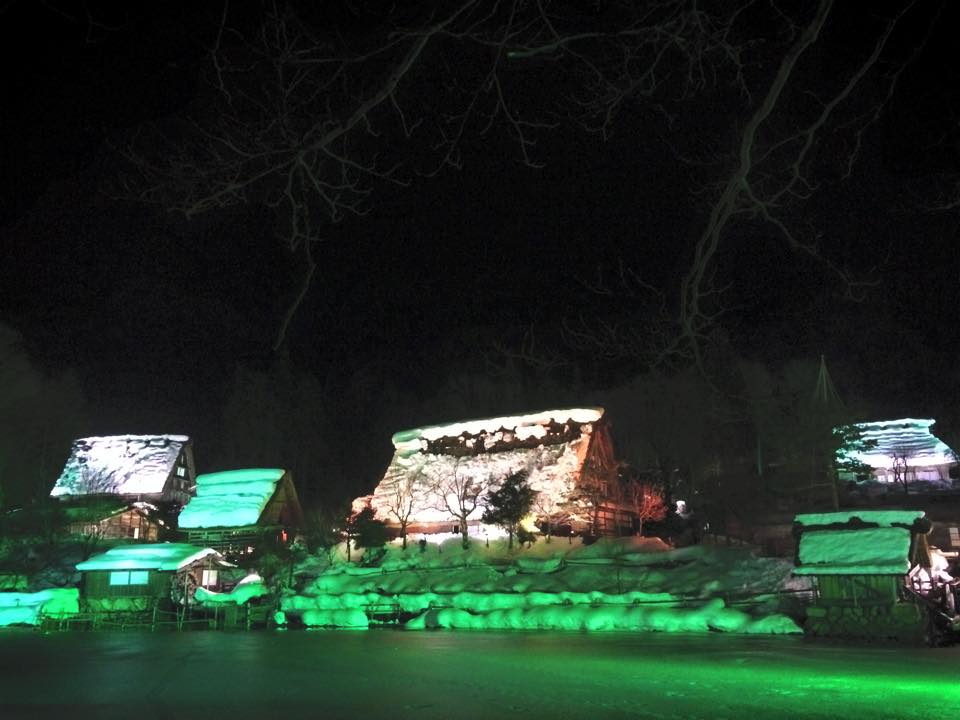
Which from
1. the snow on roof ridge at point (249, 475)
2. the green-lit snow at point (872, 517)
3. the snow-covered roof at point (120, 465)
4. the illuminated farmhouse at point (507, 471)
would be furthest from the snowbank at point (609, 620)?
the snow-covered roof at point (120, 465)

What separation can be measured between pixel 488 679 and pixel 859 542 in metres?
12.3

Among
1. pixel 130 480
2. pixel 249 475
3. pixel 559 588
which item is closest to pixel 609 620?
pixel 559 588

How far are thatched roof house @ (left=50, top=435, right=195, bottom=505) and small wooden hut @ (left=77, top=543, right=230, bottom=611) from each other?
12.8 metres

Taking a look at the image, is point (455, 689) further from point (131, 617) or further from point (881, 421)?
point (881, 421)

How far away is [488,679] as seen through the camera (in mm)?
11656

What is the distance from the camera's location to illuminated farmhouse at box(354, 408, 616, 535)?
33844 millimetres

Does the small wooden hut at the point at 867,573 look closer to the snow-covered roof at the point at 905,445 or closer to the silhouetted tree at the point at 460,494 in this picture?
the silhouetted tree at the point at 460,494

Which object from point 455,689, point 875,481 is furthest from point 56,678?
point 875,481

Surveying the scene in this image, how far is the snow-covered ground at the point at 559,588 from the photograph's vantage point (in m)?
22.1

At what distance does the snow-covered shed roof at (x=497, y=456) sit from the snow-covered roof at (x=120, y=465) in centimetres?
1365

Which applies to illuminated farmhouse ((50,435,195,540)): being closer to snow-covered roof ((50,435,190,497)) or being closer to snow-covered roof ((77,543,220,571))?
snow-covered roof ((50,435,190,497))

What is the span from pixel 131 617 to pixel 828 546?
22685 mm

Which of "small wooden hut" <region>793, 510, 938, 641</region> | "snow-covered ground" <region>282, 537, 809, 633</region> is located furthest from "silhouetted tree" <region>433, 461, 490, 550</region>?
"small wooden hut" <region>793, 510, 938, 641</region>

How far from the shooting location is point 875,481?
38219mm
